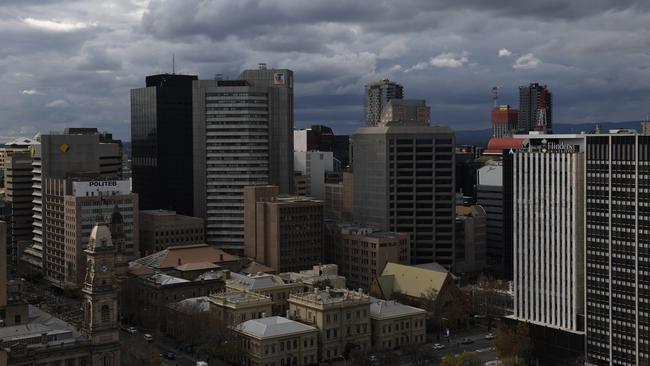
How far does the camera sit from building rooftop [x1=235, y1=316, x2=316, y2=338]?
14838cm

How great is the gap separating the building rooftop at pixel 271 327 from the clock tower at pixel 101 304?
31280 millimetres

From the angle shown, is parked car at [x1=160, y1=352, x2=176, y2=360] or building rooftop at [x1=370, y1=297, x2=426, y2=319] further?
building rooftop at [x1=370, y1=297, x2=426, y2=319]

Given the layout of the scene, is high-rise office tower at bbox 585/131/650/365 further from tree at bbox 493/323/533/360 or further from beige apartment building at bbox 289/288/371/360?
beige apartment building at bbox 289/288/371/360

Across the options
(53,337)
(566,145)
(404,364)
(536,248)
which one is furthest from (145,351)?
(566,145)

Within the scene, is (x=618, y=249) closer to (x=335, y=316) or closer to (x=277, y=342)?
(x=335, y=316)

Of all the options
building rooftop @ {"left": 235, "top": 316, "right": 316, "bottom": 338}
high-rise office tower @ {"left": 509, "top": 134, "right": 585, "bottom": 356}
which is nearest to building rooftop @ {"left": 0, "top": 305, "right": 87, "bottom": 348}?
building rooftop @ {"left": 235, "top": 316, "right": 316, "bottom": 338}

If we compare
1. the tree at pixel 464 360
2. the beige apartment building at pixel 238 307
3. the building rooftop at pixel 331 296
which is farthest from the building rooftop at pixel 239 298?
the tree at pixel 464 360

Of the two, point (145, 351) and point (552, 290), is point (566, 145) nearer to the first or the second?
point (552, 290)

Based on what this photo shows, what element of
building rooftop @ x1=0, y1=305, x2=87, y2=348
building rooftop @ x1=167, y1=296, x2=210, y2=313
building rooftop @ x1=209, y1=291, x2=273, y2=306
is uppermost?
building rooftop @ x1=0, y1=305, x2=87, y2=348

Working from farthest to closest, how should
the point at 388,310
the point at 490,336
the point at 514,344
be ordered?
1. the point at 490,336
2. the point at 388,310
3. the point at 514,344

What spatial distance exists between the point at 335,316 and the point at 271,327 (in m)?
14.0

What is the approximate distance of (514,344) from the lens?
14712cm

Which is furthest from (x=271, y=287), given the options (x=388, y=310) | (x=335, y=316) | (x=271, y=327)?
(x=271, y=327)

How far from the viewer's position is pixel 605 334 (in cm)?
14362
